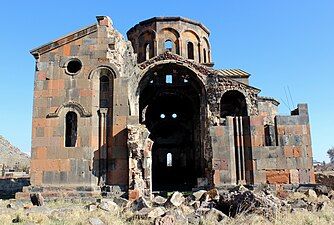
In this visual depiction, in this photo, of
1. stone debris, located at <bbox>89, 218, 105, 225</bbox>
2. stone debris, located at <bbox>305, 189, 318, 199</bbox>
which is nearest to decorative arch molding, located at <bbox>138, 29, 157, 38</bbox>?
stone debris, located at <bbox>305, 189, 318, 199</bbox>

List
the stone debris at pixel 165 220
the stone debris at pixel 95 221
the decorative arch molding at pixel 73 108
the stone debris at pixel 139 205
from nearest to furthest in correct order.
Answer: the stone debris at pixel 165 220, the stone debris at pixel 95 221, the stone debris at pixel 139 205, the decorative arch molding at pixel 73 108

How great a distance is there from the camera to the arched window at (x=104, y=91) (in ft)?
Result: 35.0

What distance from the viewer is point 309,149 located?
10906 millimetres

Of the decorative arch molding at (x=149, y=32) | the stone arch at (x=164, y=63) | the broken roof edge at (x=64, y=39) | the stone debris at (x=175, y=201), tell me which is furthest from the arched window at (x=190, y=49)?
the stone debris at (x=175, y=201)

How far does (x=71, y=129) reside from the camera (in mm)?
10781

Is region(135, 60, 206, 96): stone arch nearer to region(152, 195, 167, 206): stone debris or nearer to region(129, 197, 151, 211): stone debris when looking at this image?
region(152, 195, 167, 206): stone debris

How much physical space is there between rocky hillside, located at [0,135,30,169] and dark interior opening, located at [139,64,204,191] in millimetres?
13479

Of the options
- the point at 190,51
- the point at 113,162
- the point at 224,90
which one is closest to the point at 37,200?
the point at 113,162

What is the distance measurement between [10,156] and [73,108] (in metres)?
24.8

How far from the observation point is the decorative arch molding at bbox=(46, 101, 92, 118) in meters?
10.4

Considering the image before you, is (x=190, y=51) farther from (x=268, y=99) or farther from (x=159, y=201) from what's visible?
(x=159, y=201)

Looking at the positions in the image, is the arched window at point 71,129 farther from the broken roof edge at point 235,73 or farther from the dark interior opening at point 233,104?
the broken roof edge at point 235,73

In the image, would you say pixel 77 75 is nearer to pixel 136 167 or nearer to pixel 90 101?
pixel 90 101

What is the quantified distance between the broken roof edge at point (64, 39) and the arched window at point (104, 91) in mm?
1483
